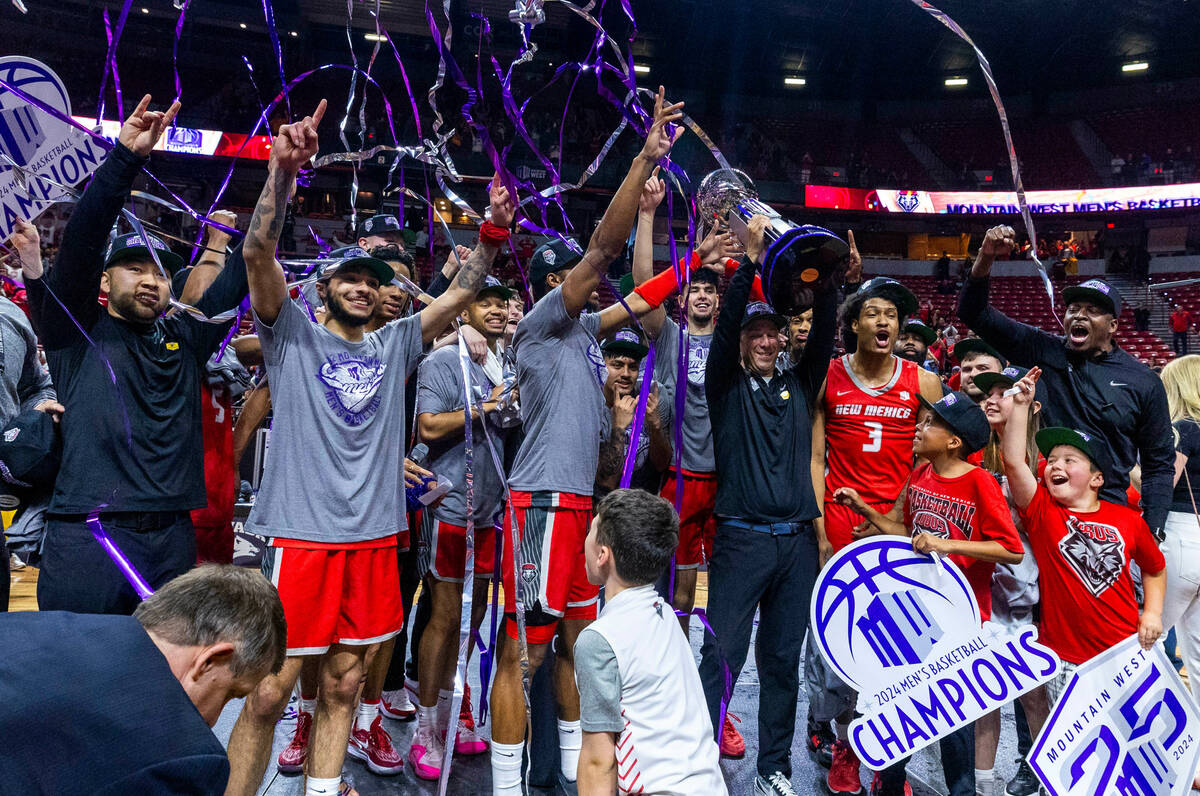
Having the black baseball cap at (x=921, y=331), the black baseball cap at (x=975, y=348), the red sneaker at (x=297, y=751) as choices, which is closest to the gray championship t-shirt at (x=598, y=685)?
the red sneaker at (x=297, y=751)

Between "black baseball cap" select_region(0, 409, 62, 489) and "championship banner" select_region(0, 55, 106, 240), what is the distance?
2.70 feet

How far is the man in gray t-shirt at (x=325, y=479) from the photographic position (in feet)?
8.21

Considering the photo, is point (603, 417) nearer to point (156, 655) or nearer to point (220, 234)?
point (220, 234)

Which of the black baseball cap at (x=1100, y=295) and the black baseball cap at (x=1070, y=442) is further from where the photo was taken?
Answer: the black baseball cap at (x=1100, y=295)

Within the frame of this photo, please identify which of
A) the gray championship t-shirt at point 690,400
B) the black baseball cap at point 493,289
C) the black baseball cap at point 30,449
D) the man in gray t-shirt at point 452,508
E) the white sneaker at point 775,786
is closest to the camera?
the black baseball cap at point 30,449

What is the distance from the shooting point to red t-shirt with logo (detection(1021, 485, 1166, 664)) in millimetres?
3072

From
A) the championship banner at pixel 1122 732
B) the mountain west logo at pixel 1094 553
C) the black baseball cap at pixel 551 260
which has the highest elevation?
the black baseball cap at pixel 551 260

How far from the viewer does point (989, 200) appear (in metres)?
23.1

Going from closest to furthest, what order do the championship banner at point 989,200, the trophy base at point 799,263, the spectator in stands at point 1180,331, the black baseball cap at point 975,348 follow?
the trophy base at point 799,263, the black baseball cap at point 975,348, the spectator in stands at point 1180,331, the championship banner at point 989,200

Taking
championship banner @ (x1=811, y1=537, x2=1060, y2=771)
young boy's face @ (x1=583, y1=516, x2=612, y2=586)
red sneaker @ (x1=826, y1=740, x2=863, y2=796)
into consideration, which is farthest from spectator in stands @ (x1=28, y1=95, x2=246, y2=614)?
red sneaker @ (x1=826, y1=740, x2=863, y2=796)

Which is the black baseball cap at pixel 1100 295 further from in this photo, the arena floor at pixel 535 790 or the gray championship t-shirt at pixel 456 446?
the gray championship t-shirt at pixel 456 446

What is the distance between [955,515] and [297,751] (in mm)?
2705

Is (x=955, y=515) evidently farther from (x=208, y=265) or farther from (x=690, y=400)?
(x=208, y=265)

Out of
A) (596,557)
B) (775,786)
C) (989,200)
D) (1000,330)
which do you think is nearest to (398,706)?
(775,786)
